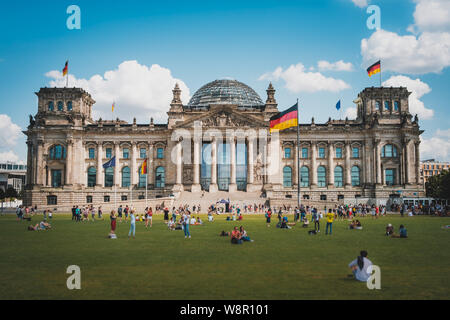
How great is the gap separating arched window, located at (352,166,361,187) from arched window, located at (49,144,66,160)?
6481 cm

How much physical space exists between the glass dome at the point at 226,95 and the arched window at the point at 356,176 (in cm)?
2903

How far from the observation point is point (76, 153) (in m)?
87.4

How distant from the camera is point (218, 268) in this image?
55.4 ft

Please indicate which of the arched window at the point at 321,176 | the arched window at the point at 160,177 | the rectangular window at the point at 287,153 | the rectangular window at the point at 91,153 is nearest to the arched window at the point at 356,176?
the arched window at the point at 321,176

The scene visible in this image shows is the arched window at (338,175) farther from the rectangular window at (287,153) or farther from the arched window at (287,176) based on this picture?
the rectangular window at (287,153)

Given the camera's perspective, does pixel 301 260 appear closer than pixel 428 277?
No

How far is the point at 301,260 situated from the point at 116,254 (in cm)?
959

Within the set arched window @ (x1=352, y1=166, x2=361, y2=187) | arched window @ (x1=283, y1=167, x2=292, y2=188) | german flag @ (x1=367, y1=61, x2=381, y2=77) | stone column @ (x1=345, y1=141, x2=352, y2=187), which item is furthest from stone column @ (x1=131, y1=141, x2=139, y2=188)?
german flag @ (x1=367, y1=61, x2=381, y2=77)

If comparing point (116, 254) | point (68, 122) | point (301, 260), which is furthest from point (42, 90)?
point (301, 260)

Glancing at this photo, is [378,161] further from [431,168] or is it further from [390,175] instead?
[431,168]

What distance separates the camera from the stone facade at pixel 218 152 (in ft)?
273

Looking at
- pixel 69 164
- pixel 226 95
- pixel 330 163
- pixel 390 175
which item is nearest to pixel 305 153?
pixel 330 163

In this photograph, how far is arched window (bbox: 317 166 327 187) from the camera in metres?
87.7
